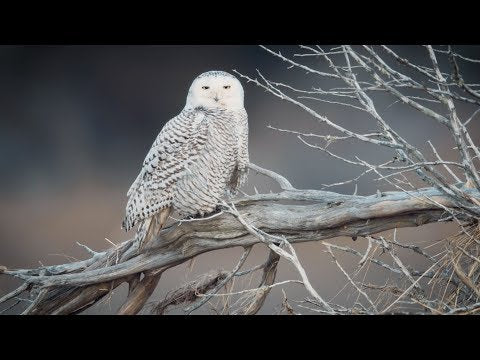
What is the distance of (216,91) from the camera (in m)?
3.21

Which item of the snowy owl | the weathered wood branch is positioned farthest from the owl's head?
the weathered wood branch

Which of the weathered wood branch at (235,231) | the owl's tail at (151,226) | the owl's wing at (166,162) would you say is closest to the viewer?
the weathered wood branch at (235,231)

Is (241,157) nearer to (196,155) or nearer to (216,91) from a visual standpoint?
(196,155)

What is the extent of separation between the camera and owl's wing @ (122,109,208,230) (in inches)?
125

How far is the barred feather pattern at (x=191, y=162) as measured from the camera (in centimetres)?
318

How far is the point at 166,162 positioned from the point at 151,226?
1.20 feet

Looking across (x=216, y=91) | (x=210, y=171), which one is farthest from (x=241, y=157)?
(x=216, y=91)

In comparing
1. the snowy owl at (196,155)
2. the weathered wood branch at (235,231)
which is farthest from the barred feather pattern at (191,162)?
the weathered wood branch at (235,231)

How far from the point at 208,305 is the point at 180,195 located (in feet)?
1.96

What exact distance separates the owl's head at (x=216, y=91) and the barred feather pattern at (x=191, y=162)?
33 millimetres

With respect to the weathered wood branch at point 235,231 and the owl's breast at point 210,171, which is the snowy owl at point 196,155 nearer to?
the owl's breast at point 210,171

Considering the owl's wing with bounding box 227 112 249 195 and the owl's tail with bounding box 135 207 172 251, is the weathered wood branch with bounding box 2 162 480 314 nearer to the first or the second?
the owl's tail with bounding box 135 207 172 251

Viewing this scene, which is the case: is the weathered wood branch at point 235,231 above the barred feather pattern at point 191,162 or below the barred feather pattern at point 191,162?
below
